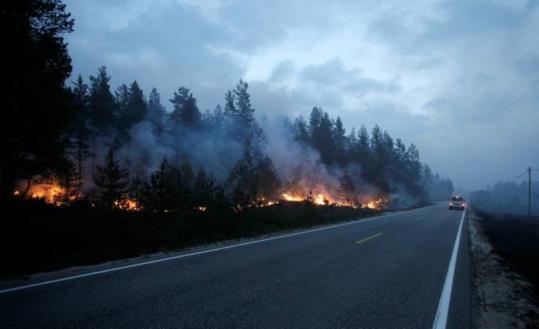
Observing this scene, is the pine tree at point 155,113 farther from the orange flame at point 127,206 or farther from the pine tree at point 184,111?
the orange flame at point 127,206

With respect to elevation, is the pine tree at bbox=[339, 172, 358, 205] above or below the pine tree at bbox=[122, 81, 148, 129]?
below

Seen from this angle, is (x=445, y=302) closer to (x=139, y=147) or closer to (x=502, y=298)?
(x=502, y=298)

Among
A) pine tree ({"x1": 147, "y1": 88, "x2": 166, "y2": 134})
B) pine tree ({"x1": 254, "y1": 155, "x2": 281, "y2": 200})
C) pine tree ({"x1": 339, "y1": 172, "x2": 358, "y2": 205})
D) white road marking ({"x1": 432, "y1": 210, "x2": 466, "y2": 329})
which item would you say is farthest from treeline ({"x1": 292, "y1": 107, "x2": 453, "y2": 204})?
white road marking ({"x1": 432, "y1": 210, "x2": 466, "y2": 329})

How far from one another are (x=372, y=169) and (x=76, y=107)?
6506 cm

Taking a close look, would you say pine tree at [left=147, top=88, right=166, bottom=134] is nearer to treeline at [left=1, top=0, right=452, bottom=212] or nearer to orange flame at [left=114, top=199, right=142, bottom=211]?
treeline at [left=1, top=0, right=452, bottom=212]

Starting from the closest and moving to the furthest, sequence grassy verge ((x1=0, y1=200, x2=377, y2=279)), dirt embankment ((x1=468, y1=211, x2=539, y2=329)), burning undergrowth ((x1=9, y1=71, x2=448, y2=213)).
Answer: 1. dirt embankment ((x1=468, y1=211, x2=539, y2=329))
2. grassy verge ((x1=0, y1=200, x2=377, y2=279))
3. burning undergrowth ((x1=9, y1=71, x2=448, y2=213))

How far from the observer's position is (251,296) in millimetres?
5645

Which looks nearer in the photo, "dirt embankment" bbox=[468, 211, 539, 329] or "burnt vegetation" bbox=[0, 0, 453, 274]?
"dirt embankment" bbox=[468, 211, 539, 329]

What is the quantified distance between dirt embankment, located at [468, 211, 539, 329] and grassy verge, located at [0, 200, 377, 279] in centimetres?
859

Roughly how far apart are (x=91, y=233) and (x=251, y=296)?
7.39 metres

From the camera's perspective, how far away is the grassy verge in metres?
8.08

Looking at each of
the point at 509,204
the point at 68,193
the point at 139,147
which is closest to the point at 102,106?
the point at 139,147

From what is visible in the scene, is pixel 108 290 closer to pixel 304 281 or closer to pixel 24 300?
pixel 24 300

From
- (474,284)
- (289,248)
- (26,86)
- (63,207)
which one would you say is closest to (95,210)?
(63,207)
